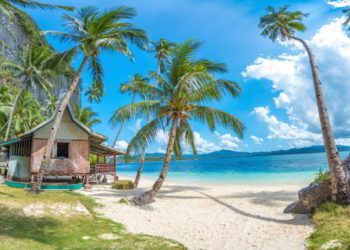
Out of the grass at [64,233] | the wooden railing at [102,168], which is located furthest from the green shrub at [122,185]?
the grass at [64,233]

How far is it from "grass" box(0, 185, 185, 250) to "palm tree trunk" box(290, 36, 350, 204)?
16.2ft

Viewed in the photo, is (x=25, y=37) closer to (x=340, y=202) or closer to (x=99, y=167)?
(x=99, y=167)

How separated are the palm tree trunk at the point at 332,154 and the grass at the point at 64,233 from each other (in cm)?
493

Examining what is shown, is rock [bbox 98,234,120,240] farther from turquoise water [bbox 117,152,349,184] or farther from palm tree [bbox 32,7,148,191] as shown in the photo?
turquoise water [bbox 117,152,349,184]

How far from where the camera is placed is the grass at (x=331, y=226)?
653 cm

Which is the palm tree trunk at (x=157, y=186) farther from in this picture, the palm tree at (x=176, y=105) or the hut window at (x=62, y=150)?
the hut window at (x=62, y=150)

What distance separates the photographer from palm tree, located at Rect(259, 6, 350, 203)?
355 inches

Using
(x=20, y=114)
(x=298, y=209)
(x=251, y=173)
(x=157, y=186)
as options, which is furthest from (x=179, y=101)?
(x=251, y=173)

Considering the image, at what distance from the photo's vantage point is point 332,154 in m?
9.34

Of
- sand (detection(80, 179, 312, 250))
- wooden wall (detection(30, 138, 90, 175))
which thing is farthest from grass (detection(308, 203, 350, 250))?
wooden wall (detection(30, 138, 90, 175))

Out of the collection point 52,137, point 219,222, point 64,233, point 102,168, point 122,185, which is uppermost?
point 52,137

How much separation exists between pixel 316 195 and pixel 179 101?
20.1 ft

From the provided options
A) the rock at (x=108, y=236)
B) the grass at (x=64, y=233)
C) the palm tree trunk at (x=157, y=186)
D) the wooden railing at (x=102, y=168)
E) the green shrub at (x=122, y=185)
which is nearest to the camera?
the grass at (x=64, y=233)

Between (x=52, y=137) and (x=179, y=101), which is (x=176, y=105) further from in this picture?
(x=52, y=137)
